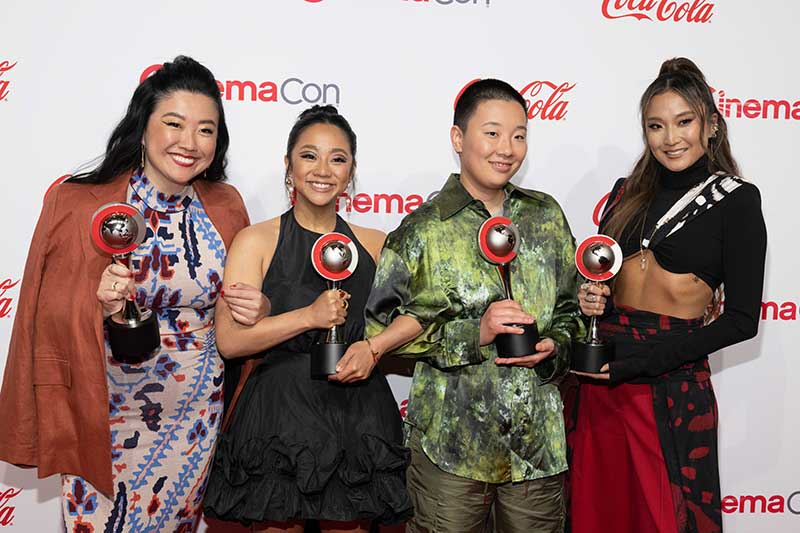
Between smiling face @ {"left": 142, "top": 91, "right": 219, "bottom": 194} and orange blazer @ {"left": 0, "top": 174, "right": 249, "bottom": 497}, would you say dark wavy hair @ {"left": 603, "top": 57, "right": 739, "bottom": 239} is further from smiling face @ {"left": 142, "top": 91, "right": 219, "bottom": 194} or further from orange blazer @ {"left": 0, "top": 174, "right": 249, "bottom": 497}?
orange blazer @ {"left": 0, "top": 174, "right": 249, "bottom": 497}

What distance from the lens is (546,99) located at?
10.1 ft

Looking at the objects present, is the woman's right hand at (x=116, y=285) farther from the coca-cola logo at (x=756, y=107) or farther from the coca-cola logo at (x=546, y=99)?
the coca-cola logo at (x=756, y=107)

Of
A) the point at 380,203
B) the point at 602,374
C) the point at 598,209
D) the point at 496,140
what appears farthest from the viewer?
the point at 598,209

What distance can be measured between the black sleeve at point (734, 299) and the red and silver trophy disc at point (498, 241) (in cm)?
52

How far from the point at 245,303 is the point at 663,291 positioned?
1294 millimetres

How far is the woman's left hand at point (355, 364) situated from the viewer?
6.55ft

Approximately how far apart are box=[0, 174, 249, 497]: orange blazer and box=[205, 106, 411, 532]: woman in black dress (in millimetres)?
342

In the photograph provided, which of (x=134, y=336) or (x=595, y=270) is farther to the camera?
(x=595, y=270)

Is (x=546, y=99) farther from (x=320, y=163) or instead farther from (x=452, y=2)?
(x=320, y=163)

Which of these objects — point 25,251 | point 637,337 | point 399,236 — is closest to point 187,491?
point 399,236

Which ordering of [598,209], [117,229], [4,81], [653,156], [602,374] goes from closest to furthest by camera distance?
[117,229], [602,374], [653,156], [4,81], [598,209]

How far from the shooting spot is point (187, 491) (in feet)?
7.30

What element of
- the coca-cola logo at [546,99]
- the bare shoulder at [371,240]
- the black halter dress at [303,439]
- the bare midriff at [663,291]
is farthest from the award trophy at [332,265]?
the coca-cola logo at [546,99]

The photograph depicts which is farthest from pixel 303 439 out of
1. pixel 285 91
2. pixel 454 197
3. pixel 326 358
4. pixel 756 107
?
pixel 756 107
